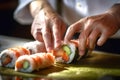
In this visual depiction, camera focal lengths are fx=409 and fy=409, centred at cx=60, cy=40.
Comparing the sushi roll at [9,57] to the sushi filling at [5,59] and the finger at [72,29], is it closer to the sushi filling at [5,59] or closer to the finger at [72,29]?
the sushi filling at [5,59]

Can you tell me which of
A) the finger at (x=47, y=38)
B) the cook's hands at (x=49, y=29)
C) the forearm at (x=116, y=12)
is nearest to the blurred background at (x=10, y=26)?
the cook's hands at (x=49, y=29)

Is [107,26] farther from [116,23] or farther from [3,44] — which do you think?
[3,44]

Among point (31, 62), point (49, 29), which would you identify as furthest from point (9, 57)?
point (49, 29)

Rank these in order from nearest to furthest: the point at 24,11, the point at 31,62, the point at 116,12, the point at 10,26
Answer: the point at 31,62 < the point at 116,12 < the point at 24,11 < the point at 10,26

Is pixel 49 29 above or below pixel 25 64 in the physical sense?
above

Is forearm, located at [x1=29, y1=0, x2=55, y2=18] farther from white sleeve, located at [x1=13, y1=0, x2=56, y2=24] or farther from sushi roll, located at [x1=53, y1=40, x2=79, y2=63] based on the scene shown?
sushi roll, located at [x1=53, y1=40, x2=79, y2=63]

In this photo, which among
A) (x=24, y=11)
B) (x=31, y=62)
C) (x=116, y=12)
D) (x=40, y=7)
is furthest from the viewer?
(x=24, y=11)

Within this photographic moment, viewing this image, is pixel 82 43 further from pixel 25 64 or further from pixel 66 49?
pixel 25 64
